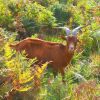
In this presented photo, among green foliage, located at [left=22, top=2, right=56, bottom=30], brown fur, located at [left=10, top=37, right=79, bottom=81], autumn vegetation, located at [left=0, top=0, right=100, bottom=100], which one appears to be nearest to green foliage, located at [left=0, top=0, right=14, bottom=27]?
autumn vegetation, located at [left=0, top=0, right=100, bottom=100]

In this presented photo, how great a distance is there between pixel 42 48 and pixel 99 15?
664 centimetres

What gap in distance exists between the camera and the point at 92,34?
1472cm

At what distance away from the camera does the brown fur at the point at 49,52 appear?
11055 mm

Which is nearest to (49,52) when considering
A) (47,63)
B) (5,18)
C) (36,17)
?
(47,63)

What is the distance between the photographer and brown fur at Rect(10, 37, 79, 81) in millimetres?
11055

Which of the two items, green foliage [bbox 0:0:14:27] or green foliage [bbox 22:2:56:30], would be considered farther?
green foliage [bbox 22:2:56:30]

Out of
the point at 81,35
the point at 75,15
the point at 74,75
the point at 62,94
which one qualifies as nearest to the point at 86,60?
the point at 81,35

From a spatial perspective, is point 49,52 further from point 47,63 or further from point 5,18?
point 5,18

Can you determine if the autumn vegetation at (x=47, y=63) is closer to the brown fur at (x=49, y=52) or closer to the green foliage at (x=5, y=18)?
the green foliage at (x=5, y=18)

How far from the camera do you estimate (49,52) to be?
11.2 m

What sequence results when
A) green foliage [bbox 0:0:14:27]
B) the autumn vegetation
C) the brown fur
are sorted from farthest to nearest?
green foliage [bbox 0:0:14:27], the brown fur, the autumn vegetation

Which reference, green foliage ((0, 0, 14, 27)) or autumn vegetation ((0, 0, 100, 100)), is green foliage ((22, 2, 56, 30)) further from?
green foliage ((0, 0, 14, 27))

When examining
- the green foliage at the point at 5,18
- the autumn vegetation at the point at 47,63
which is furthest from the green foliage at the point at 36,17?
the green foliage at the point at 5,18

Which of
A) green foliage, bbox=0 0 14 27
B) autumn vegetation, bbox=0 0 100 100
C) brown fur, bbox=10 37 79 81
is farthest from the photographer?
green foliage, bbox=0 0 14 27
